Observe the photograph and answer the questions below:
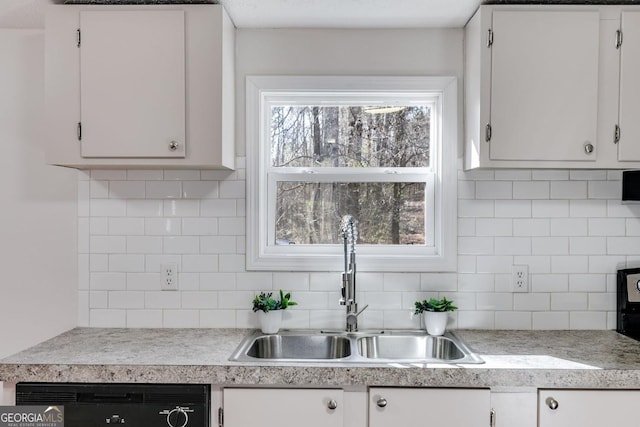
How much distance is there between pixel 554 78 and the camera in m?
2.03

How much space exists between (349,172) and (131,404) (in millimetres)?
1328

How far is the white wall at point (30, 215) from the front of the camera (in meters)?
2.36

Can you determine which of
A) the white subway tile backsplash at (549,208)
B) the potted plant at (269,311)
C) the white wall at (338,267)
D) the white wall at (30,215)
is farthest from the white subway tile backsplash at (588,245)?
the white wall at (30,215)

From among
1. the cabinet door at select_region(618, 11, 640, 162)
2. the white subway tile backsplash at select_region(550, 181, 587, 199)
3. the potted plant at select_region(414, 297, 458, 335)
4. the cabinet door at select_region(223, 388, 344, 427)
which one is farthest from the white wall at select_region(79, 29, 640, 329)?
the cabinet door at select_region(223, 388, 344, 427)

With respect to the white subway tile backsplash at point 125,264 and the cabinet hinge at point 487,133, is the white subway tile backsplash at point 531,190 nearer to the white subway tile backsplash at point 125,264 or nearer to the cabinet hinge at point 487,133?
the cabinet hinge at point 487,133

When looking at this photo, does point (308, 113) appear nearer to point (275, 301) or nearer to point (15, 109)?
point (275, 301)

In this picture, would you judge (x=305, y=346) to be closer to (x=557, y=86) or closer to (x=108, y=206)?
(x=108, y=206)

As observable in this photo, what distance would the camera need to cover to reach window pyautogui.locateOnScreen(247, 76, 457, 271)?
2434 millimetres

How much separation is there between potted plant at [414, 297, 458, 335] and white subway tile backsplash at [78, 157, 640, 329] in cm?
11

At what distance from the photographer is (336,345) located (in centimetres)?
225

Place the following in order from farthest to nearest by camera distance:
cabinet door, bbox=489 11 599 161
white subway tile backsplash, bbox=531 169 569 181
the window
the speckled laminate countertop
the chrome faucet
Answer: the window, white subway tile backsplash, bbox=531 169 569 181, the chrome faucet, cabinet door, bbox=489 11 599 161, the speckled laminate countertop

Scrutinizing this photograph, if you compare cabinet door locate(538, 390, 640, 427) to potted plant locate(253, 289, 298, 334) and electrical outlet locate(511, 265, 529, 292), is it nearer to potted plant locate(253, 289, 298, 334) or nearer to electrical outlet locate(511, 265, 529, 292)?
electrical outlet locate(511, 265, 529, 292)

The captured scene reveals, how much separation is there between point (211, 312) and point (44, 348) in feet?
2.23

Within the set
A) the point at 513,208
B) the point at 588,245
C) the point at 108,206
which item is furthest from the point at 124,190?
the point at 588,245
